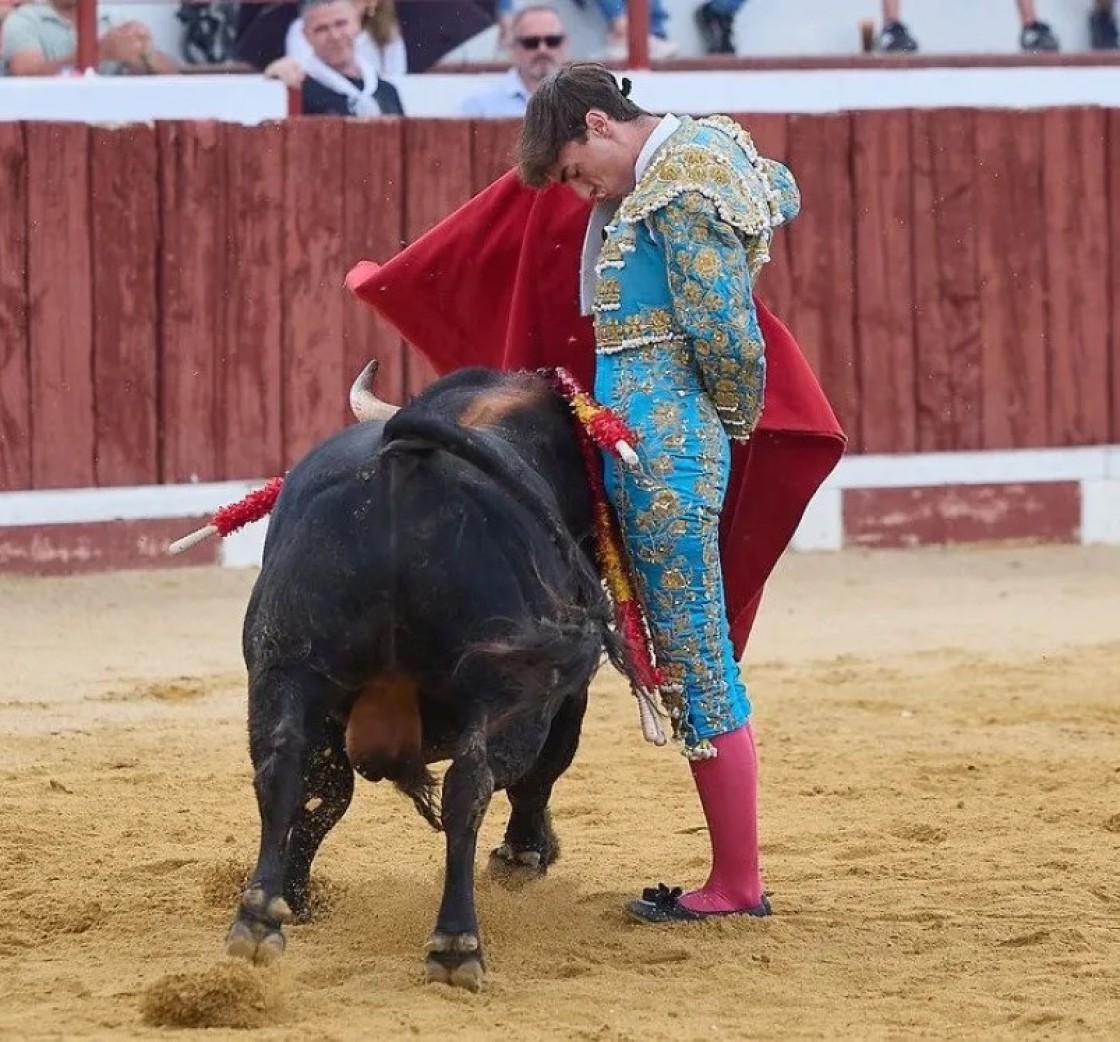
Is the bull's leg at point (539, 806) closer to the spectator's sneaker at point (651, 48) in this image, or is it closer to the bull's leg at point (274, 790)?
the bull's leg at point (274, 790)

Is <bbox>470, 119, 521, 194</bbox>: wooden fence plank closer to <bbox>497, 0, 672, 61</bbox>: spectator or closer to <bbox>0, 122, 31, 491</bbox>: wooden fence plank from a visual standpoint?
<bbox>497, 0, 672, 61</bbox>: spectator

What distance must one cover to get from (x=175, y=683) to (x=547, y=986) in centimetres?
305

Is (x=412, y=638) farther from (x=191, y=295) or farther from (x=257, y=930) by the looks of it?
(x=191, y=295)

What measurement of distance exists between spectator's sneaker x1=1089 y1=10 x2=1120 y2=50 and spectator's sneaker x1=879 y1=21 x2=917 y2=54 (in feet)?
3.14

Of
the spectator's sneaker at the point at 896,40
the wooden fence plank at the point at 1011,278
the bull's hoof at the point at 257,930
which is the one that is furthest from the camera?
the spectator's sneaker at the point at 896,40

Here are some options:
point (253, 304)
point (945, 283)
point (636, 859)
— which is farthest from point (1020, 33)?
point (636, 859)

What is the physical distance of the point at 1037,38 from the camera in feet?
31.9

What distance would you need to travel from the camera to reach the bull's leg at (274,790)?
3.29 m

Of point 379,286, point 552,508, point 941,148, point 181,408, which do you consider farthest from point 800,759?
point 941,148

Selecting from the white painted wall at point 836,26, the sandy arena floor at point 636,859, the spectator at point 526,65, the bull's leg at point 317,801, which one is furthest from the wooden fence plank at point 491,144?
the bull's leg at point 317,801

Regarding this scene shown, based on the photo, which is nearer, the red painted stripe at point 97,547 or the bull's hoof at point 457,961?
the bull's hoof at point 457,961

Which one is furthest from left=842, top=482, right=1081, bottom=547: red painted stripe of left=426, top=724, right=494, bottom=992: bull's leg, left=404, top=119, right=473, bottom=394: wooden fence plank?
left=426, top=724, right=494, bottom=992: bull's leg

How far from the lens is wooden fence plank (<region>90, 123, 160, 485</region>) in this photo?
7957mm

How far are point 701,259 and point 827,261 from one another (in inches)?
211
